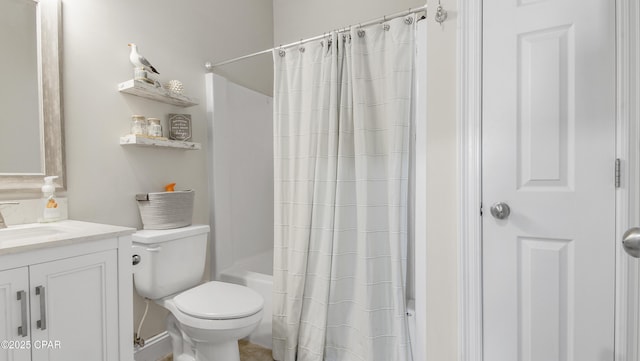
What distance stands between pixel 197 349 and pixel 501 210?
154 centimetres

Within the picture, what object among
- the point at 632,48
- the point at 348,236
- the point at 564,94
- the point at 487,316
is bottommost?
the point at 487,316

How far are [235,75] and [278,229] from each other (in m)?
1.30

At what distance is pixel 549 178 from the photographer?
1.10 meters

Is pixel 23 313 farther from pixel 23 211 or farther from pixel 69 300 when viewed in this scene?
pixel 23 211

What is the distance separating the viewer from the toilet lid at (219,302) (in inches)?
51.8

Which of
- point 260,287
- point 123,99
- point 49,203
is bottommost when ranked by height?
point 260,287

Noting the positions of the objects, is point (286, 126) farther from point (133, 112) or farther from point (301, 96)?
point (133, 112)

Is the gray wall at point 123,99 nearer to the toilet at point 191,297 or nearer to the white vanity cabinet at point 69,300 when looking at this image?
the toilet at point 191,297

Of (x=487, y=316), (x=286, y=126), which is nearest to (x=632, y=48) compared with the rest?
(x=487, y=316)

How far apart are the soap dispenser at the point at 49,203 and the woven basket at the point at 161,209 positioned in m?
0.37

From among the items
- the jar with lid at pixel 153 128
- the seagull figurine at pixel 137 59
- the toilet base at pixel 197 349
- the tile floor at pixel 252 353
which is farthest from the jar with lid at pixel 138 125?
the tile floor at pixel 252 353

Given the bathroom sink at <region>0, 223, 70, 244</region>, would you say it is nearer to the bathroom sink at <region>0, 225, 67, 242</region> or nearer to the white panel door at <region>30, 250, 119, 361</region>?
the bathroom sink at <region>0, 225, 67, 242</region>

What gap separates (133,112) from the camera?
5.35ft

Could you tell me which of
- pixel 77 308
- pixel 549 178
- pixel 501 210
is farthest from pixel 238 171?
pixel 549 178
